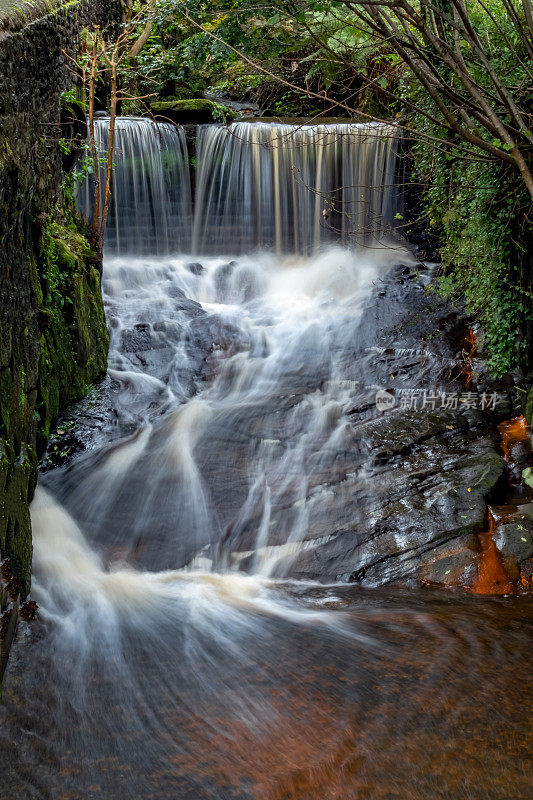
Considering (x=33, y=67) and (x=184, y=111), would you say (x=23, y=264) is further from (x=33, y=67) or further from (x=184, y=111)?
(x=184, y=111)

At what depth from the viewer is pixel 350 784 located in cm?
298

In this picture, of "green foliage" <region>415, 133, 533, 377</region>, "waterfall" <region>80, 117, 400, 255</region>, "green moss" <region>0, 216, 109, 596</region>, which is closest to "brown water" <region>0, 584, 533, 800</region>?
"green moss" <region>0, 216, 109, 596</region>

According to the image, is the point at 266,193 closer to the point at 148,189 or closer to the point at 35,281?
the point at 148,189

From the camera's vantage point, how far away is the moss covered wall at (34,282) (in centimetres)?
449

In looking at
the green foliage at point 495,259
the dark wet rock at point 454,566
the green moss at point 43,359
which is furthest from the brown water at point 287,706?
the green foliage at point 495,259

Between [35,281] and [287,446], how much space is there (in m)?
2.94

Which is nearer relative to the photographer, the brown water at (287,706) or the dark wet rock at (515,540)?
the brown water at (287,706)

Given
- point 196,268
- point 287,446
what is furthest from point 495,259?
point 196,268

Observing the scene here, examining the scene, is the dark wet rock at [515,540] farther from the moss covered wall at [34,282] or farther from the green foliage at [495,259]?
the moss covered wall at [34,282]

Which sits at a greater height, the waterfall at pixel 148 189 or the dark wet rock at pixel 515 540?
the waterfall at pixel 148 189

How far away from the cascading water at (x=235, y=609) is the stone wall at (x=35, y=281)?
0.60 m

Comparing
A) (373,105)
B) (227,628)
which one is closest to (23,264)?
(227,628)

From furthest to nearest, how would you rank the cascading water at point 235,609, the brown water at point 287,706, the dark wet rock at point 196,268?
the dark wet rock at point 196,268 → the cascading water at point 235,609 → the brown water at point 287,706

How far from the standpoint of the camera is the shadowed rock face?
18.1 ft
